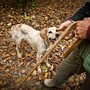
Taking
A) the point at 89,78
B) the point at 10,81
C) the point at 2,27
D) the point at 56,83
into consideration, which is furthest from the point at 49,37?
the point at 2,27

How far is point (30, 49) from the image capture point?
5004 millimetres

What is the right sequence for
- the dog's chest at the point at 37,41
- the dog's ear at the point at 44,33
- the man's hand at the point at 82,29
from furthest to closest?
the dog's chest at the point at 37,41
the dog's ear at the point at 44,33
the man's hand at the point at 82,29

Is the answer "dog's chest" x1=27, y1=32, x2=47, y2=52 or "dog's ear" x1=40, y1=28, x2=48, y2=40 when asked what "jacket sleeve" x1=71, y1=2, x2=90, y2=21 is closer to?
"dog's ear" x1=40, y1=28, x2=48, y2=40

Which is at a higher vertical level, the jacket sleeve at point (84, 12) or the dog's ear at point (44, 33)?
the jacket sleeve at point (84, 12)

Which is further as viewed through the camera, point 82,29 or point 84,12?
point 84,12

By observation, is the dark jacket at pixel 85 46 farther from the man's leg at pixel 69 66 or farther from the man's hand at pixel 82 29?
the man's leg at pixel 69 66

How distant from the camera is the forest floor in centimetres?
407

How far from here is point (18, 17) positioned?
635 cm

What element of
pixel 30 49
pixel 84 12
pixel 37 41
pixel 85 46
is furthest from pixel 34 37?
pixel 85 46

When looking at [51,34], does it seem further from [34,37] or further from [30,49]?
[30,49]

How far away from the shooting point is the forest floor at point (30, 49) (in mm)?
4074

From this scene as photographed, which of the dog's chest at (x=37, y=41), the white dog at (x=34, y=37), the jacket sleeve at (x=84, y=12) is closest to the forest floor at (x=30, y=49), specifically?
the white dog at (x=34, y=37)

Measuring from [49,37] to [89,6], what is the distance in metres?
1.36

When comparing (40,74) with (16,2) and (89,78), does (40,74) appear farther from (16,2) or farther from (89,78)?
(16,2)
